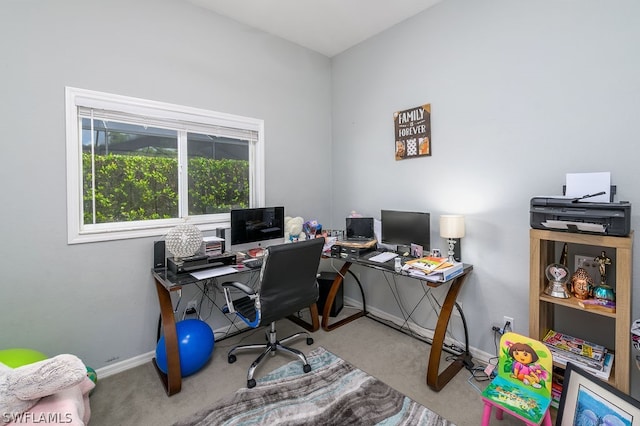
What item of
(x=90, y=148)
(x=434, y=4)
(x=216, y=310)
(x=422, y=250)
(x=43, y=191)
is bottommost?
(x=216, y=310)

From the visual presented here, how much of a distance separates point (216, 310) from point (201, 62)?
88.0 inches

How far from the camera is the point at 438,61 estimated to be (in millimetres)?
2461

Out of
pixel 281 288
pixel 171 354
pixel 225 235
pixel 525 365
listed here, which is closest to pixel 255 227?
pixel 225 235

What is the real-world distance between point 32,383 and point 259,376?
4.10 ft

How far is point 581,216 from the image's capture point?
1.50 meters

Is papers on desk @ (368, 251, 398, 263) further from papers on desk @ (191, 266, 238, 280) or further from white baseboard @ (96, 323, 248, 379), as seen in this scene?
white baseboard @ (96, 323, 248, 379)

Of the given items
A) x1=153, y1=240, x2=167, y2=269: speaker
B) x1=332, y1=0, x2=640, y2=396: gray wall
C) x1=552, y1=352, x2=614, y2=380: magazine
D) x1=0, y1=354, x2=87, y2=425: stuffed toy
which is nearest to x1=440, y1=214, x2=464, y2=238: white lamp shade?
x1=332, y1=0, x2=640, y2=396: gray wall

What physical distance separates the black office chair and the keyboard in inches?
8.7

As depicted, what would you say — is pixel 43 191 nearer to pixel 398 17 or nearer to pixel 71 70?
pixel 71 70

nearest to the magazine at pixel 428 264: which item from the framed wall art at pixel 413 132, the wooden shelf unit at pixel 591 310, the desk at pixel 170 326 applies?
the wooden shelf unit at pixel 591 310

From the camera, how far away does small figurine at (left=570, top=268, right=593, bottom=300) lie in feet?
5.39

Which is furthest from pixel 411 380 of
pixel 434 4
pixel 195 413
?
pixel 434 4

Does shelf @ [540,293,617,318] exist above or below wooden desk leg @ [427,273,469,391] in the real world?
above

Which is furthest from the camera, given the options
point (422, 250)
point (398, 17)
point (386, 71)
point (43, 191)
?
point (386, 71)
